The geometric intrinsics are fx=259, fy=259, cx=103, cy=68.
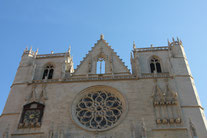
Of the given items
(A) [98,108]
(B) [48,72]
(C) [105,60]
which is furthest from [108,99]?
(B) [48,72]

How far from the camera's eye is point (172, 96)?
17.2 m

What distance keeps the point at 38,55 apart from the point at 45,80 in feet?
12.2

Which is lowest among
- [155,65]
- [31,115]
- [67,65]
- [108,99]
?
[31,115]

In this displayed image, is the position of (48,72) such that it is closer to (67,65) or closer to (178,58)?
(67,65)

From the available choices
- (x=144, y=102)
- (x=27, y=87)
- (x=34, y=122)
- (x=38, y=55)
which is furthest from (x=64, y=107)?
(x=38, y=55)

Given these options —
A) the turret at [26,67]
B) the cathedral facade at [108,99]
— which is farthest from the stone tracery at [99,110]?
the turret at [26,67]

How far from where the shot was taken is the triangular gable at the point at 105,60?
66.2ft

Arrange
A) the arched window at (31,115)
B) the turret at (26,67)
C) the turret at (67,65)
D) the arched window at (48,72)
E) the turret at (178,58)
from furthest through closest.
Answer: the arched window at (48,72)
the turret at (67,65)
the turret at (26,67)
the turret at (178,58)
the arched window at (31,115)

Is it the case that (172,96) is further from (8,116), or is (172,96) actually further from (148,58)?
(8,116)

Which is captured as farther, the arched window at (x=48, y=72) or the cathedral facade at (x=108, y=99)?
the arched window at (x=48, y=72)

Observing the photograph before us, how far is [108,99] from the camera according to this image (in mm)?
18031

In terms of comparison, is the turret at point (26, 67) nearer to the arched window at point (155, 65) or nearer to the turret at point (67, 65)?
the turret at point (67, 65)

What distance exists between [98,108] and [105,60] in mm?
4946

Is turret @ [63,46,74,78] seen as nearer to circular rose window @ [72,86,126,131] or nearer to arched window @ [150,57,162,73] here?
circular rose window @ [72,86,126,131]
